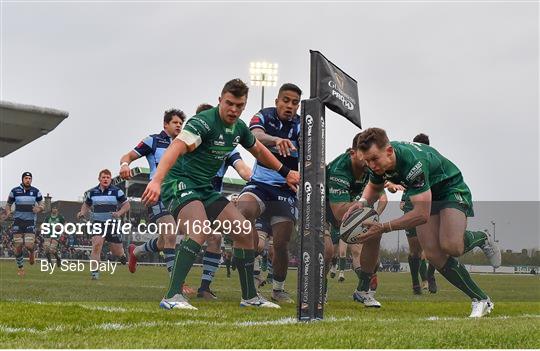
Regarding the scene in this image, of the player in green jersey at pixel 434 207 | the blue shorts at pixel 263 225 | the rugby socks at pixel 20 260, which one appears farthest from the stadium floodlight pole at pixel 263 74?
the player in green jersey at pixel 434 207

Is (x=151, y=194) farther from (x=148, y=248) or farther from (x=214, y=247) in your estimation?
(x=148, y=248)

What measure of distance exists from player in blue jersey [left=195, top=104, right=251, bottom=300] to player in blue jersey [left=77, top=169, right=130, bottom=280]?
176 inches

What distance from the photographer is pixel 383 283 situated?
372 inches

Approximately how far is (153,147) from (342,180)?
10.1 feet

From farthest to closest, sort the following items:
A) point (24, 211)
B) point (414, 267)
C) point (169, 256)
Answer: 1. point (24, 211)
2. point (414, 267)
3. point (169, 256)

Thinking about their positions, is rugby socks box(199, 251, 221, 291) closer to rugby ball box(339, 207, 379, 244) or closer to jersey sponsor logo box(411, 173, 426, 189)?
rugby ball box(339, 207, 379, 244)

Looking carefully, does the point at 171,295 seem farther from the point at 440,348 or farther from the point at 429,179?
the point at 440,348

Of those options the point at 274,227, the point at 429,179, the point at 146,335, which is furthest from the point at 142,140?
the point at 146,335

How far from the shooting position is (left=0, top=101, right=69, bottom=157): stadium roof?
319 centimetres

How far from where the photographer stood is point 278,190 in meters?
8.20

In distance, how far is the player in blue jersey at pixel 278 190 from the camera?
8156 millimetres

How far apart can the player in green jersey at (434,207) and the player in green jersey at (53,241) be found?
33.7ft

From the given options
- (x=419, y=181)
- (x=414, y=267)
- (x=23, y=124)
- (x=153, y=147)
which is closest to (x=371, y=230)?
(x=419, y=181)

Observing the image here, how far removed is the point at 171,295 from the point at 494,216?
4391 millimetres
